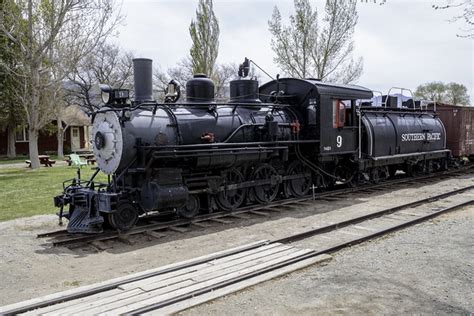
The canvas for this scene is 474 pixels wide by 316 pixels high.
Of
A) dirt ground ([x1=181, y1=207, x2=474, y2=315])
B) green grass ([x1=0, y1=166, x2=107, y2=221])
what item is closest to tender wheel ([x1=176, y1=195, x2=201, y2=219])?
dirt ground ([x1=181, y1=207, x2=474, y2=315])

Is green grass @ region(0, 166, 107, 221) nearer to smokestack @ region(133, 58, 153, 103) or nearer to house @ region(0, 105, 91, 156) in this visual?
smokestack @ region(133, 58, 153, 103)

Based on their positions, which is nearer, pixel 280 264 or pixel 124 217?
pixel 280 264

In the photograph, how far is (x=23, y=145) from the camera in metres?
43.7

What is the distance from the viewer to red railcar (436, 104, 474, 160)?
19.3 meters

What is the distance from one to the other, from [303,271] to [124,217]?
3.75 meters

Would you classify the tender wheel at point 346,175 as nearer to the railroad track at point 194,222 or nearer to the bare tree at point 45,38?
the railroad track at point 194,222

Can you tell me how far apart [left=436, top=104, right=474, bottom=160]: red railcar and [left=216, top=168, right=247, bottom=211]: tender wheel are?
12.8m

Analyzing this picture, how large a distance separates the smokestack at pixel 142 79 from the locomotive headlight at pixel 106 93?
72cm

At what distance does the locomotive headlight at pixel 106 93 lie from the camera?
28.3ft

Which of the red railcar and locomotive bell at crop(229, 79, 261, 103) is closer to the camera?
locomotive bell at crop(229, 79, 261, 103)

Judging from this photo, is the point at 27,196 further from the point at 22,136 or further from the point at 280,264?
the point at 22,136

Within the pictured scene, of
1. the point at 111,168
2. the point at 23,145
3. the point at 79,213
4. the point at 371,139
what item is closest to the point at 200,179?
the point at 111,168

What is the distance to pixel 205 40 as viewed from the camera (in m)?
34.6

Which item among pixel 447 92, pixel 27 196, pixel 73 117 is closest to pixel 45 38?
→ pixel 27 196
